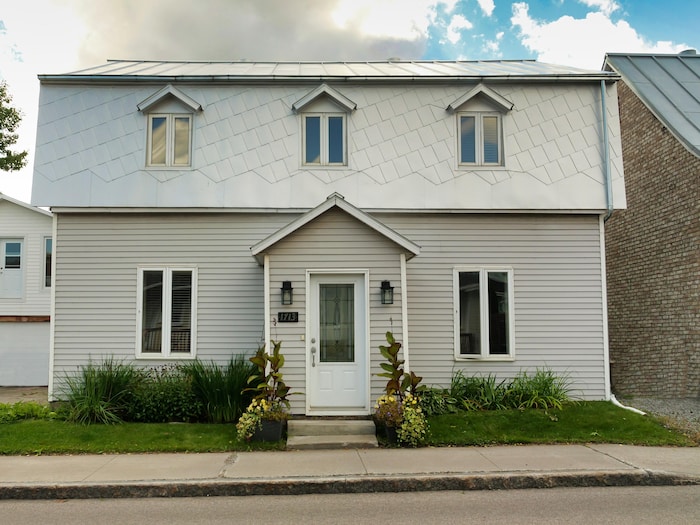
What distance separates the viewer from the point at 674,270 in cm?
1279

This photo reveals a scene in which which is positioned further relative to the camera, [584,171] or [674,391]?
[674,391]

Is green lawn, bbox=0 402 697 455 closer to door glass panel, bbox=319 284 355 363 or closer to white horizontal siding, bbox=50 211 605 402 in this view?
white horizontal siding, bbox=50 211 605 402

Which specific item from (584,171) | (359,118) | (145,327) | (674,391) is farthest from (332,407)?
(674,391)

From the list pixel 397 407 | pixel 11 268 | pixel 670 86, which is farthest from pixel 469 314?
pixel 11 268

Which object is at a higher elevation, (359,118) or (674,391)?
(359,118)

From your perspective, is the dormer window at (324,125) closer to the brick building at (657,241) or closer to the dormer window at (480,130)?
the dormer window at (480,130)

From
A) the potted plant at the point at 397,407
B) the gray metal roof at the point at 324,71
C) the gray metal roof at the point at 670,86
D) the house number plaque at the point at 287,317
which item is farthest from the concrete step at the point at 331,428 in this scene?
the gray metal roof at the point at 670,86

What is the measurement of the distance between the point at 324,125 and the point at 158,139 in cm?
324

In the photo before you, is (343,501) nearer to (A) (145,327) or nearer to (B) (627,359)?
(A) (145,327)

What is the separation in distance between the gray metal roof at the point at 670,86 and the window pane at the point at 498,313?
16.0ft

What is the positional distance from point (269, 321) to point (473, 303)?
402 cm

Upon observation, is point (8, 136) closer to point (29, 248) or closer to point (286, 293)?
point (29, 248)

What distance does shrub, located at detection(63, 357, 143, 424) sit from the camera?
33.2 ft

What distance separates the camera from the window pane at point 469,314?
37.3ft
